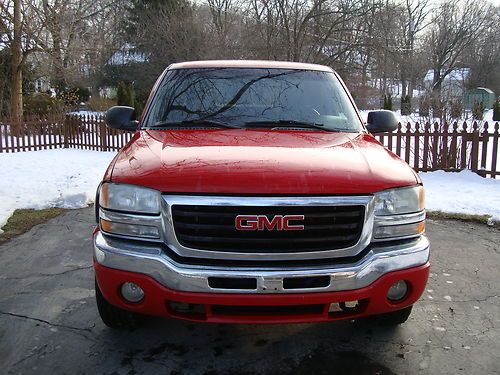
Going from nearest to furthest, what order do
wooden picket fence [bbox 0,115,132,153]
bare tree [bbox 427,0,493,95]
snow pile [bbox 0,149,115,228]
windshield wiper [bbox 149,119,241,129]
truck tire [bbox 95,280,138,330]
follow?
truck tire [bbox 95,280,138,330] < windshield wiper [bbox 149,119,241,129] < snow pile [bbox 0,149,115,228] < wooden picket fence [bbox 0,115,132,153] < bare tree [bbox 427,0,493,95]

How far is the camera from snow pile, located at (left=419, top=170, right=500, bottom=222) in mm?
6879

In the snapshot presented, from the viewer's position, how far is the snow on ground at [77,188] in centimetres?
698

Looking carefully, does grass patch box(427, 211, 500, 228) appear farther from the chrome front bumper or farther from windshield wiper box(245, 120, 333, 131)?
the chrome front bumper

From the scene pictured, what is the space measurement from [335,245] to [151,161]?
1.14 m

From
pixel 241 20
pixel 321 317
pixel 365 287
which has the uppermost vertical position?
pixel 241 20

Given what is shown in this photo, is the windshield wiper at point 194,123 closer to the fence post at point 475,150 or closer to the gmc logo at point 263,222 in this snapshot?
the gmc logo at point 263,222

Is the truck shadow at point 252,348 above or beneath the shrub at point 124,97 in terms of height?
beneath

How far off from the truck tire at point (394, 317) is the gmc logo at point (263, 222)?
125 cm

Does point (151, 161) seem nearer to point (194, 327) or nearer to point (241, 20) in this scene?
point (194, 327)

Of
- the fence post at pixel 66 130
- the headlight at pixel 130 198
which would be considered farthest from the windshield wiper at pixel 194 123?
the fence post at pixel 66 130

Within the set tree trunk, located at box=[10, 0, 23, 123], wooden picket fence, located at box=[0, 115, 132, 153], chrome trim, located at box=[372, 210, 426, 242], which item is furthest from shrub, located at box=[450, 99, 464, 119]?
tree trunk, located at box=[10, 0, 23, 123]

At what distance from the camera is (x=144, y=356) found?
2.94 meters

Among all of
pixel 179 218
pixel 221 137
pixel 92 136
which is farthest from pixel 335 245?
pixel 92 136

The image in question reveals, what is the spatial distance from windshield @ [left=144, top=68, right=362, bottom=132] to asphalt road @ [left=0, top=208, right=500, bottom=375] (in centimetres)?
149
